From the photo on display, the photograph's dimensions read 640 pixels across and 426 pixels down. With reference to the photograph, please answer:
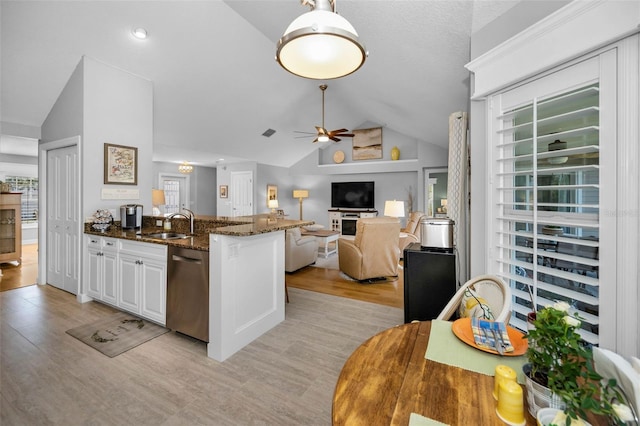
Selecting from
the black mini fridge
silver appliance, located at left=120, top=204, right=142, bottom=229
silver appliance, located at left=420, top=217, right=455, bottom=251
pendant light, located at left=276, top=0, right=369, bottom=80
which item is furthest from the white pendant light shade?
silver appliance, located at left=120, top=204, right=142, bottom=229

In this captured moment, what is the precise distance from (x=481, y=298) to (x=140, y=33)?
169 inches

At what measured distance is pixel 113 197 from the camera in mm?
3686

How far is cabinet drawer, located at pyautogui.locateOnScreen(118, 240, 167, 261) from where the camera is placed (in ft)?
8.55

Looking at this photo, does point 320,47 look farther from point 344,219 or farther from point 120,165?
point 344,219

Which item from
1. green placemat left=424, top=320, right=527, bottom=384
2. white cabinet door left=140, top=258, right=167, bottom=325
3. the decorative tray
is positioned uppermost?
the decorative tray

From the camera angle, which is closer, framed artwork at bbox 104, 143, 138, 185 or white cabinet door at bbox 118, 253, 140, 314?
white cabinet door at bbox 118, 253, 140, 314

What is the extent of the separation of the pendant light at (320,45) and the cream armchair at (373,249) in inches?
114

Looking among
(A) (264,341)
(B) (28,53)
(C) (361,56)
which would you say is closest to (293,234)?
(A) (264,341)

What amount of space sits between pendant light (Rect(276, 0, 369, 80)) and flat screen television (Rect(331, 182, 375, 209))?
6.86 metres

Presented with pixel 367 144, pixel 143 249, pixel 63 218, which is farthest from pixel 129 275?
pixel 367 144

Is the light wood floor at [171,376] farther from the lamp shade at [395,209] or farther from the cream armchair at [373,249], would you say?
the lamp shade at [395,209]

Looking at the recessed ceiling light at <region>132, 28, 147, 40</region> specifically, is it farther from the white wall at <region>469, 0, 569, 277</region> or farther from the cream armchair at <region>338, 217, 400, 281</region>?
the cream armchair at <region>338, 217, 400, 281</region>

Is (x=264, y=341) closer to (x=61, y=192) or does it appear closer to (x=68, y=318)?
(x=68, y=318)

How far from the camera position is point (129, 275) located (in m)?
2.91
